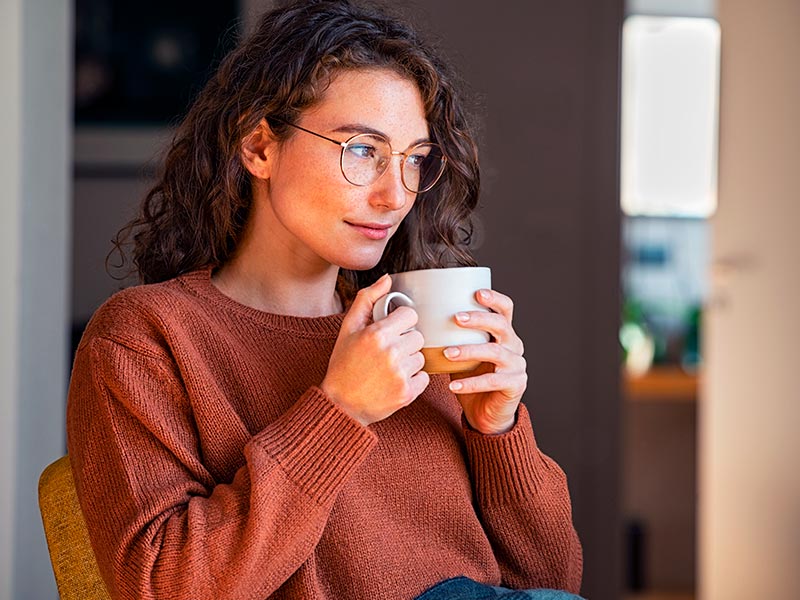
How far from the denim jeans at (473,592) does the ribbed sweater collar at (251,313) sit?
317 mm

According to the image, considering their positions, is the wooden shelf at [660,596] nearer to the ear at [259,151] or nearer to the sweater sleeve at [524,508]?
the sweater sleeve at [524,508]

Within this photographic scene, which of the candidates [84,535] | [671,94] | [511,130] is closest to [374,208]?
[84,535]

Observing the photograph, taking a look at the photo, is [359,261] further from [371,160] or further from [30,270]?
[30,270]

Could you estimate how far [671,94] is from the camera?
14.3ft

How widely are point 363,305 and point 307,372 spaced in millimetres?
189

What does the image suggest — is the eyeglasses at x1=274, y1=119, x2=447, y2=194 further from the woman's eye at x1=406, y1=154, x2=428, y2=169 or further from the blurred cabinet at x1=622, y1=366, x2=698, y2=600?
the blurred cabinet at x1=622, y1=366, x2=698, y2=600

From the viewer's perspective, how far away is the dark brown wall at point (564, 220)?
2703 mm

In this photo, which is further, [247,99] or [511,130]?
[511,130]

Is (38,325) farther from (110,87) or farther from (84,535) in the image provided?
(110,87)

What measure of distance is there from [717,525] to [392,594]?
2.28 meters

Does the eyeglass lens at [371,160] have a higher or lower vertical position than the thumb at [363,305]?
higher

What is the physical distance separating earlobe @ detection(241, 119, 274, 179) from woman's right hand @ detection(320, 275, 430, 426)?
0.27 m

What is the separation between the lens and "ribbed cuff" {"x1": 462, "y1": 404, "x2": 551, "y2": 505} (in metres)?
1.21

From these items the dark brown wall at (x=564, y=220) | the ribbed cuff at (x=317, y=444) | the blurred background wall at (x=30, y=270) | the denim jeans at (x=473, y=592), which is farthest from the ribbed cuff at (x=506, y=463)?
the dark brown wall at (x=564, y=220)
